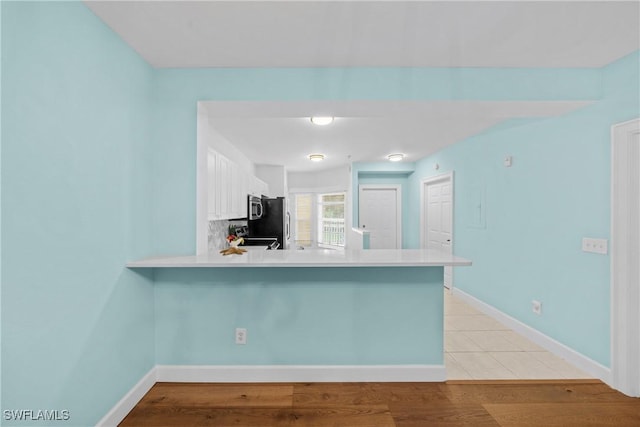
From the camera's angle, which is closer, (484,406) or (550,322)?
(484,406)

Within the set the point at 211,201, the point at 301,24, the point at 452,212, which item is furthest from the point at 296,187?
the point at 301,24

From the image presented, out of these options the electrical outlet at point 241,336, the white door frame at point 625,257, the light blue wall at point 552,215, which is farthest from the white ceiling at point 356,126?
the electrical outlet at point 241,336

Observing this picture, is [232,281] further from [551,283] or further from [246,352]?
[551,283]

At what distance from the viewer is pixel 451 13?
5.56 ft

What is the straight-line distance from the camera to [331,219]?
25.4 feet

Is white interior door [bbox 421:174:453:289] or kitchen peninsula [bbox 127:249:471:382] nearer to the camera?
kitchen peninsula [bbox 127:249:471:382]

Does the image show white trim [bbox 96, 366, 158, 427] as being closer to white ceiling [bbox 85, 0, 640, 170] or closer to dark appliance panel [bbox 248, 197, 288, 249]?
white ceiling [bbox 85, 0, 640, 170]

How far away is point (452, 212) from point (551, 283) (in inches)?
83.7

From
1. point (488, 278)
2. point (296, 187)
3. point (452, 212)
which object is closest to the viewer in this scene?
point (488, 278)

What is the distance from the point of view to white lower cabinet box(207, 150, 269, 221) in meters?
2.96

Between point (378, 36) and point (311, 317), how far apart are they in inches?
79.3

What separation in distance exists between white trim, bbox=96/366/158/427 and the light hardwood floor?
1.6 inches

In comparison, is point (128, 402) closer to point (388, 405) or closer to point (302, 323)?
point (302, 323)

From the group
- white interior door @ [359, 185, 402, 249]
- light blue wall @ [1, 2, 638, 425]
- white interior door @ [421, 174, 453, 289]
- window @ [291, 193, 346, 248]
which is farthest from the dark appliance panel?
light blue wall @ [1, 2, 638, 425]
